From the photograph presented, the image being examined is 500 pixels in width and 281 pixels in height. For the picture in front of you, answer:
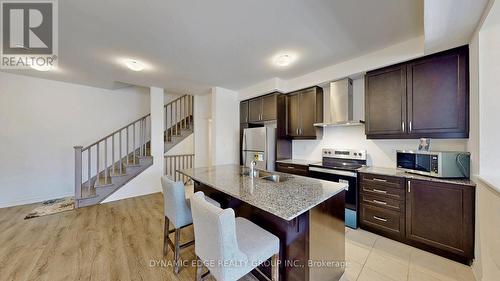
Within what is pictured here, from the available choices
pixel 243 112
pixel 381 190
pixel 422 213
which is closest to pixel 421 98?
pixel 381 190

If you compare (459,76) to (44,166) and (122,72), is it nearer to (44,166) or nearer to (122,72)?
(122,72)

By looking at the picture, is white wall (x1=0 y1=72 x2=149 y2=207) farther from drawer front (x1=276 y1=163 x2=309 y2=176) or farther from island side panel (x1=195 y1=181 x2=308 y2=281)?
island side panel (x1=195 y1=181 x2=308 y2=281)

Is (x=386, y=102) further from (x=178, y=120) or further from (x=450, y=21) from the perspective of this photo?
(x=178, y=120)

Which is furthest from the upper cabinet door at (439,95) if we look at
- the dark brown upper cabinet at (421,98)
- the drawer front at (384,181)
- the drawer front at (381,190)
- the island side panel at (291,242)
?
the island side panel at (291,242)

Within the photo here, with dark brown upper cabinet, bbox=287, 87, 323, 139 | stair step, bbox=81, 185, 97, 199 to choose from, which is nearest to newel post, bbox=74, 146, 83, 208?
stair step, bbox=81, 185, 97, 199

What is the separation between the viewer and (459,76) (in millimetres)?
2041

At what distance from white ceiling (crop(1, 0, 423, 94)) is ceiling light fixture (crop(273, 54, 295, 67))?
13 centimetres

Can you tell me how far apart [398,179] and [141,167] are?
4.76 meters

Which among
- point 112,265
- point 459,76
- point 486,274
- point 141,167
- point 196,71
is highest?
point 196,71

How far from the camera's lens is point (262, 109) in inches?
159

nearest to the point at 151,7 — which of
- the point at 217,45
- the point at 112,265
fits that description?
the point at 217,45

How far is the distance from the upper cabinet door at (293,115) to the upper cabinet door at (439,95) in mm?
1711

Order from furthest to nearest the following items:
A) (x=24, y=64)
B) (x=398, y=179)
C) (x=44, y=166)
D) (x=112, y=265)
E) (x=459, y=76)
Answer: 1. (x=44, y=166)
2. (x=24, y=64)
3. (x=398, y=179)
4. (x=459, y=76)
5. (x=112, y=265)

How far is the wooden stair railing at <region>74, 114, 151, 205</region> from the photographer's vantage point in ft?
11.8
